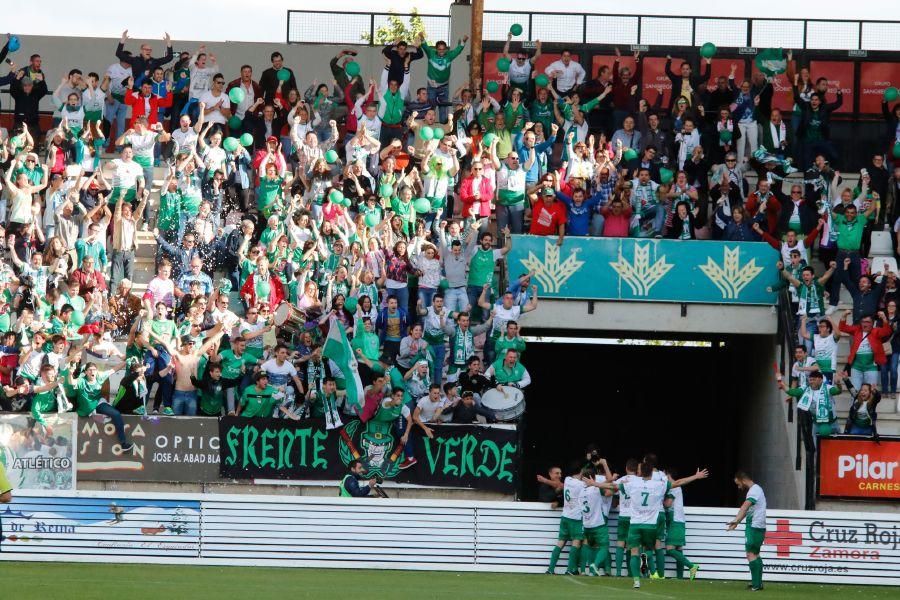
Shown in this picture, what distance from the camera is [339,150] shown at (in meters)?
26.5

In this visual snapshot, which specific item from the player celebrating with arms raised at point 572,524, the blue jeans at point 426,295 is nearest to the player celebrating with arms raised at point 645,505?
the player celebrating with arms raised at point 572,524

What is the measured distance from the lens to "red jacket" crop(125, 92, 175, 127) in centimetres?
2659

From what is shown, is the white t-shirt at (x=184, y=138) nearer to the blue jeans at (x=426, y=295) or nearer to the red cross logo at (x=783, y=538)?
the blue jeans at (x=426, y=295)

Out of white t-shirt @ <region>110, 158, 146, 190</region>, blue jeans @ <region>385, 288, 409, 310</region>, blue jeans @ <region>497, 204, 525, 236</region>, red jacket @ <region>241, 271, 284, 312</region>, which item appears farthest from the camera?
blue jeans @ <region>497, 204, 525, 236</region>

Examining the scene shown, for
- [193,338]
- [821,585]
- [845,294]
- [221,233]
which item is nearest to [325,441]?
[193,338]

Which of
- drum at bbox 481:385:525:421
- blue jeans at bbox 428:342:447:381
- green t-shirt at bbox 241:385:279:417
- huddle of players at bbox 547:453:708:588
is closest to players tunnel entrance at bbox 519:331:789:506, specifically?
blue jeans at bbox 428:342:447:381

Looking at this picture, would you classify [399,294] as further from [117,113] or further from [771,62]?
[771,62]

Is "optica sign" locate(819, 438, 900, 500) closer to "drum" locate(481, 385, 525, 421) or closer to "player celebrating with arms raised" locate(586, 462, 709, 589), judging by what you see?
"drum" locate(481, 385, 525, 421)

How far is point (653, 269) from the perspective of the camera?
25.3 m

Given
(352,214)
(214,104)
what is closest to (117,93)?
(214,104)

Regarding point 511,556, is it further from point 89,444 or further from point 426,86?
point 426,86

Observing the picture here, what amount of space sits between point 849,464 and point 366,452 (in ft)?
23.3

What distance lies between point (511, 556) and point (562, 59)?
1191cm

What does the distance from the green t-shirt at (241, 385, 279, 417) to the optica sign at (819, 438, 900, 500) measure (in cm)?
805
